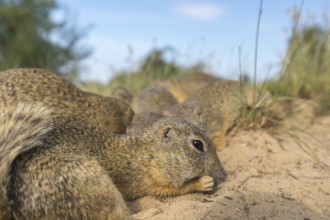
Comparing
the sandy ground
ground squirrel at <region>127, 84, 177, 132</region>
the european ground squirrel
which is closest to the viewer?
the sandy ground

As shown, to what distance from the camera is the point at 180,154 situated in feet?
14.0

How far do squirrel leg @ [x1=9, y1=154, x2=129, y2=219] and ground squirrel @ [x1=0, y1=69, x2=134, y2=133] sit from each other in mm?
1339

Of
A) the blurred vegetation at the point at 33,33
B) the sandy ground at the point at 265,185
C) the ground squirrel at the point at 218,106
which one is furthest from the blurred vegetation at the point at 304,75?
the blurred vegetation at the point at 33,33

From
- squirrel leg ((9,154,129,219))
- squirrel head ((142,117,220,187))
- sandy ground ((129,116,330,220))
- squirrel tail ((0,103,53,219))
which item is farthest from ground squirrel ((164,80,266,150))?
squirrel tail ((0,103,53,219))

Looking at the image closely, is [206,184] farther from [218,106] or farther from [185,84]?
[185,84]

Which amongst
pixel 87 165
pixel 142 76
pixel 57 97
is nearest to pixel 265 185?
pixel 87 165

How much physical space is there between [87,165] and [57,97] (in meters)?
1.55

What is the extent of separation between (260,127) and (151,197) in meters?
2.32

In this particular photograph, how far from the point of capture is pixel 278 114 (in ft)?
20.4

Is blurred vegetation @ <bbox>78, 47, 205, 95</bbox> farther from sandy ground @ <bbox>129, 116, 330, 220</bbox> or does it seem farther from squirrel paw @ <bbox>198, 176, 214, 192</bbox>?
squirrel paw @ <bbox>198, 176, 214, 192</bbox>

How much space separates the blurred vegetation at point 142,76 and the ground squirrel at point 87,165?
15.0ft

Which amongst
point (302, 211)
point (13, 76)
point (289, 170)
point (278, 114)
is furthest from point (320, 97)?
point (13, 76)

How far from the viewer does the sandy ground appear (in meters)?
3.77

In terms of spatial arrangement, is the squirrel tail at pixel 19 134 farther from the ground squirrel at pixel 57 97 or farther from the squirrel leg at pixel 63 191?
the ground squirrel at pixel 57 97
